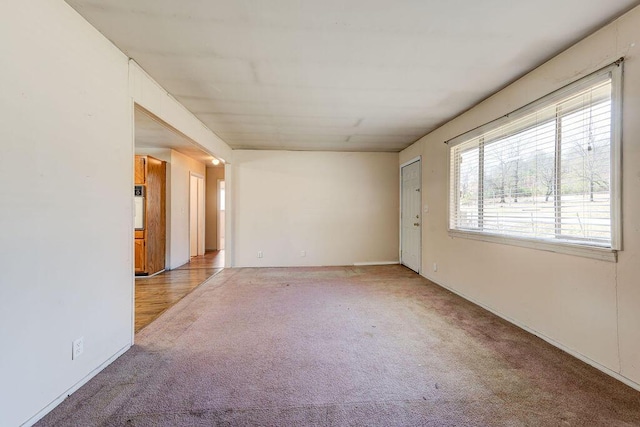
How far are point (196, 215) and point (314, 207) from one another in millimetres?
3254

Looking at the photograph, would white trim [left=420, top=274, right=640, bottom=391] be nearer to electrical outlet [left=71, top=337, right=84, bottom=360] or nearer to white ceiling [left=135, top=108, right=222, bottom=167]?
electrical outlet [left=71, top=337, right=84, bottom=360]

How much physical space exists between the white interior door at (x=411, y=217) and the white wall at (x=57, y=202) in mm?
4360

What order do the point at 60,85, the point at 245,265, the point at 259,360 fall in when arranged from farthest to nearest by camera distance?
the point at 245,265 → the point at 259,360 → the point at 60,85

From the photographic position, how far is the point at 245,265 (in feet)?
17.7

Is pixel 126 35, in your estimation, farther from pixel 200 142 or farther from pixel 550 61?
pixel 550 61

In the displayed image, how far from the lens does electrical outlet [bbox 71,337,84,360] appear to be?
5.61 ft

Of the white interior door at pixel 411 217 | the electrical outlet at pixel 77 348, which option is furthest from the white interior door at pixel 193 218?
the white interior door at pixel 411 217

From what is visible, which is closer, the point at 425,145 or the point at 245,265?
the point at 425,145

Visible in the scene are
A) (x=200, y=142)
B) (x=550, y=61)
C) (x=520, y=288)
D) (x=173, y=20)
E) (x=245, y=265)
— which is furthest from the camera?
(x=245, y=265)

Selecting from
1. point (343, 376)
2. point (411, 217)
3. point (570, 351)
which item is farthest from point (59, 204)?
point (411, 217)

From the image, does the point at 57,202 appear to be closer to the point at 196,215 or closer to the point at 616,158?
the point at 616,158

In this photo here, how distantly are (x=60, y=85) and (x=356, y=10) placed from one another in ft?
6.23

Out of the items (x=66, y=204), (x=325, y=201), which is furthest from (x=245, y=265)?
(x=66, y=204)

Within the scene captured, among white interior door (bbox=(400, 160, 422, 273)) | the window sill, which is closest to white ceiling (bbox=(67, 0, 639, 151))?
the window sill
